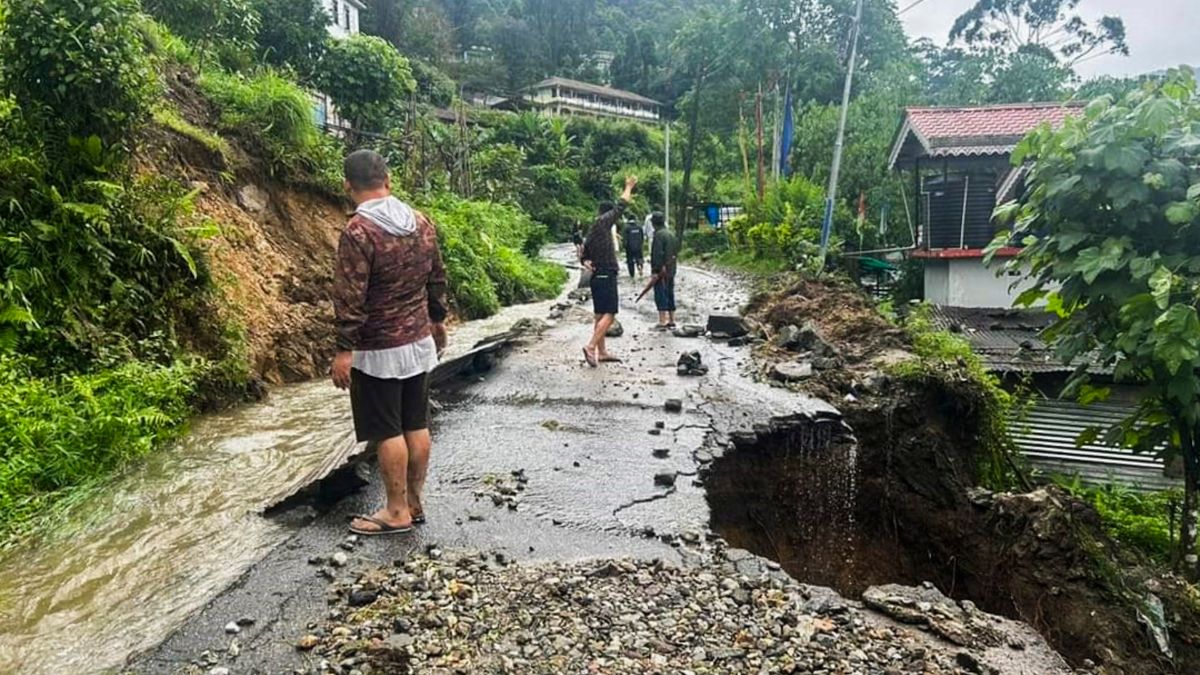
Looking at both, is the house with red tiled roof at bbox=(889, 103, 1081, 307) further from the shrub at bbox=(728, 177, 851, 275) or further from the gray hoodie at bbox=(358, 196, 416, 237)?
the gray hoodie at bbox=(358, 196, 416, 237)

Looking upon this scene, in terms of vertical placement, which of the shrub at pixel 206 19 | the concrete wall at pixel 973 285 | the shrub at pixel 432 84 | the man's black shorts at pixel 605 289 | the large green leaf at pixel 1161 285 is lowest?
the concrete wall at pixel 973 285

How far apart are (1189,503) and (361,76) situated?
50.1 feet

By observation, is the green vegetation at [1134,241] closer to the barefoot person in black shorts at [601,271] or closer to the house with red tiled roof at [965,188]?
the barefoot person in black shorts at [601,271]

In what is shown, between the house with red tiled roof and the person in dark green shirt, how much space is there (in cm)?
636

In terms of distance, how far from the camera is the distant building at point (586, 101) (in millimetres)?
62625

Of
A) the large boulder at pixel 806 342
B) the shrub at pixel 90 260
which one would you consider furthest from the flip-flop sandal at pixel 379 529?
the large boulder at pixel 806 342

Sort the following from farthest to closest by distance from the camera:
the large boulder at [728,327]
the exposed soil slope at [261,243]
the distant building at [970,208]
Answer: the distant building at [970,208], the large boulder at [728,327], the exposed soil slope at [261,243]

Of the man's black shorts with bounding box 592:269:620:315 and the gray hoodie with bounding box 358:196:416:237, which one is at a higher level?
the gray hoodie with bounding box 358:196:416:237

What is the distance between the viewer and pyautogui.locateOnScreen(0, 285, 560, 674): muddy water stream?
328cm

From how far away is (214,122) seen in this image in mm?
10406

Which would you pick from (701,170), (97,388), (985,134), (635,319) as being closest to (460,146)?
(635,319)

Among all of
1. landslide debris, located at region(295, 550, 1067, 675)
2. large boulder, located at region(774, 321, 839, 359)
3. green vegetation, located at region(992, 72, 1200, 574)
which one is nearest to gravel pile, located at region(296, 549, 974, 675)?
landslide debris, located at region(295, 550, 1067, 675)

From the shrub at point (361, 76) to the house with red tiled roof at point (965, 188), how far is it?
1101cm

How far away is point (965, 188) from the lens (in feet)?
50.0
